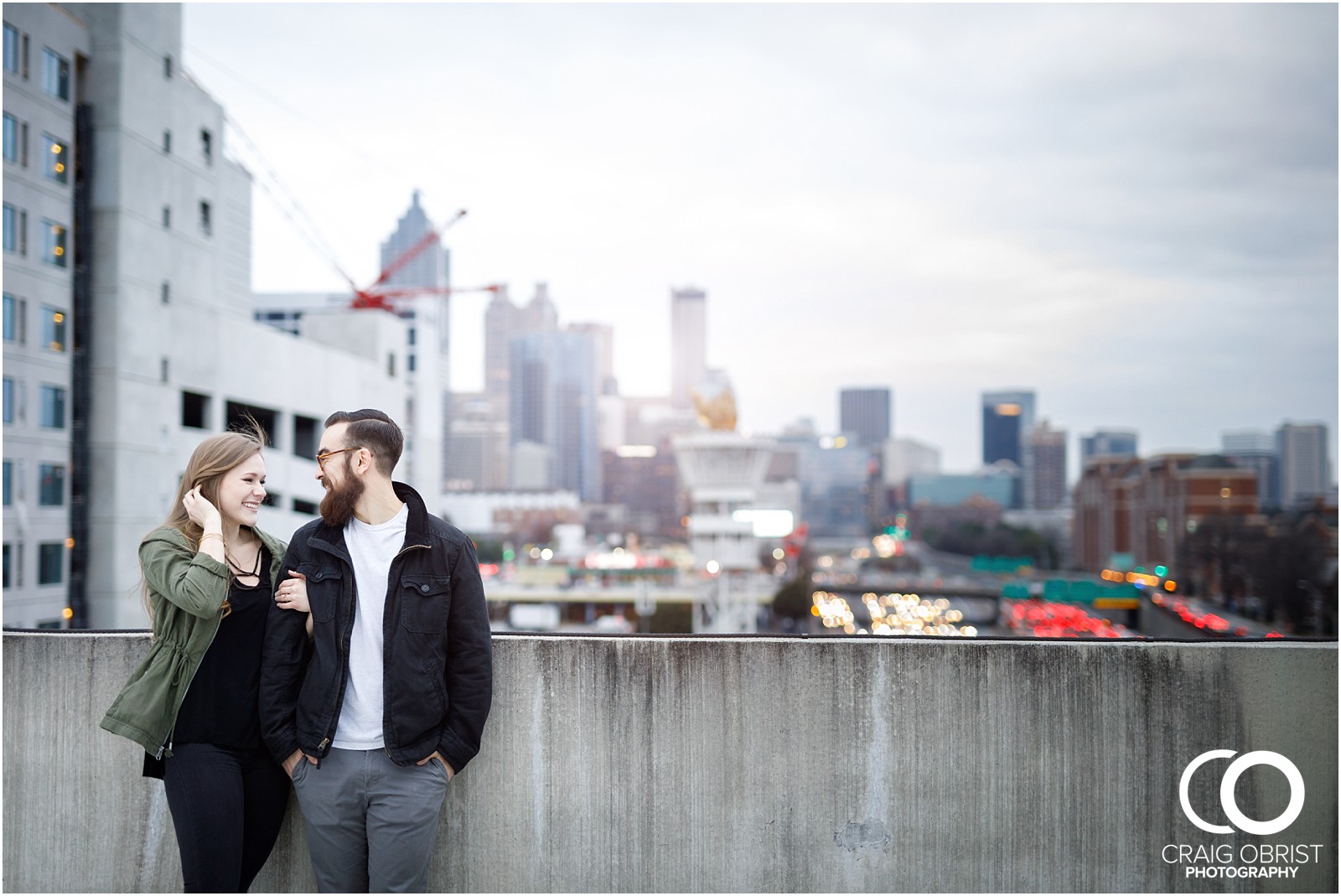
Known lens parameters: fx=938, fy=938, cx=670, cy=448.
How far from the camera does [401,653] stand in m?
3.69

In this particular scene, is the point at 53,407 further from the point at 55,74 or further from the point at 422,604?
the point at 422,604

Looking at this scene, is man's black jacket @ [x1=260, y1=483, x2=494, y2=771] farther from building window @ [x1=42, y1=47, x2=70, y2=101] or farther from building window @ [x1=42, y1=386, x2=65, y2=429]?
building window @ [x1=42, y1=47, x2=70, y2=101]

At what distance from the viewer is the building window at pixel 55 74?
116 ft

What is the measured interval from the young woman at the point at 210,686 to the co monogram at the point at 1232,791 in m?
4.14

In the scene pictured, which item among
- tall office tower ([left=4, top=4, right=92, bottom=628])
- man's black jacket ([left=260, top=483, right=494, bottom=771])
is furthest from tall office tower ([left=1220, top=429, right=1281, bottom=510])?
man's black jacket ([left=260, top=483, right=494, bottom=771])

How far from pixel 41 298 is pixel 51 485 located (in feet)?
23.3

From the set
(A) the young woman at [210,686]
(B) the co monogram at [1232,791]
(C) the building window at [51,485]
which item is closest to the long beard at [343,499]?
(A) the young woman at [210,686]

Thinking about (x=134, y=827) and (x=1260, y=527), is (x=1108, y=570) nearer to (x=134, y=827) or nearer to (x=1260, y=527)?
(x=1260, y=527)

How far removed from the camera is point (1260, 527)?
90.1 meters

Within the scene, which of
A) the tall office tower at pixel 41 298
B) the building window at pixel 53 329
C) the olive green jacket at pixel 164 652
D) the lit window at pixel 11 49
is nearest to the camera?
the olive green jacket at pixel 164 652

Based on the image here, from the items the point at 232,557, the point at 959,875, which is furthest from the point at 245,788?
the point at 959,875

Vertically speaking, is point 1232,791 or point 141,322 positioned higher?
point 141,322

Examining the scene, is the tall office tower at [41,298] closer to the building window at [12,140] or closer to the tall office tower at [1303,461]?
the building window at [12,140]

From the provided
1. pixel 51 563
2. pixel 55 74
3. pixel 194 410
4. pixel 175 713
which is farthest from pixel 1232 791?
pixel 194 410
